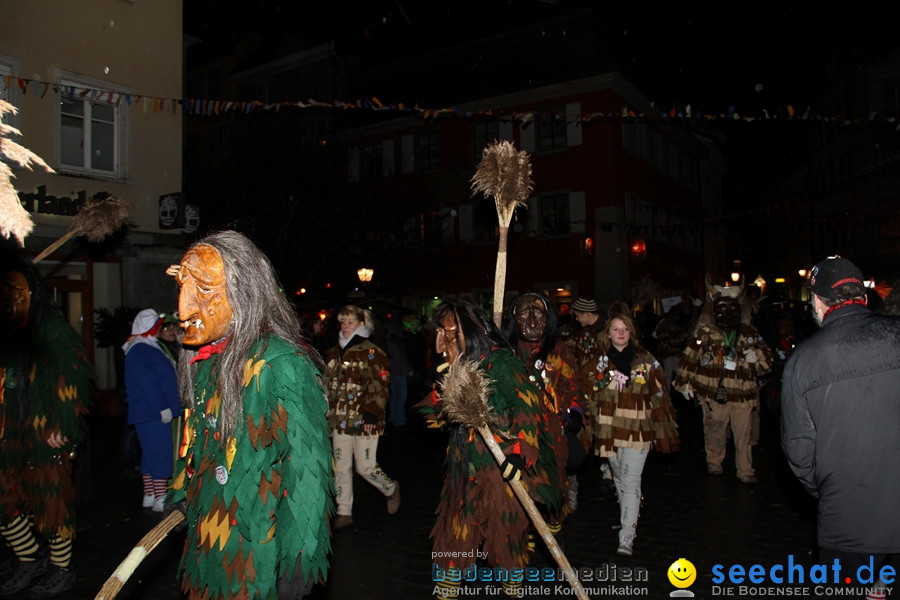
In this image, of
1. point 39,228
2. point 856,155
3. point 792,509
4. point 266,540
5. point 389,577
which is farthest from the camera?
point 856,155

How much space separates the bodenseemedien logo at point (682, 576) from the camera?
15.7 feet

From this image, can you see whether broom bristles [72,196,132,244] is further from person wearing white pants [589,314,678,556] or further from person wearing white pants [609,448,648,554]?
person wearing white pants [609,448,648,554]

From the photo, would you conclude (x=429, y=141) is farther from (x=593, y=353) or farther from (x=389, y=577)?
(x=389, y=577)

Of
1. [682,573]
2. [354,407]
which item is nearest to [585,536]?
[682,573]

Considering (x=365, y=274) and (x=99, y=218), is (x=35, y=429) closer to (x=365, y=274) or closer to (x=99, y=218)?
(x=99, y=218)

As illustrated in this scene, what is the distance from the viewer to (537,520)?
3.46 m

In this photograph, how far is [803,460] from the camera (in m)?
3.30

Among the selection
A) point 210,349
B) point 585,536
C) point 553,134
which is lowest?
point 585,536

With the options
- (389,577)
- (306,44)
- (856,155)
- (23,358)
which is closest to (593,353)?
(389,577)

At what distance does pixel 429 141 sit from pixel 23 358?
22446 mm

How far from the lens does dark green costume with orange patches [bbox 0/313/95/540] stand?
4758 millimetres

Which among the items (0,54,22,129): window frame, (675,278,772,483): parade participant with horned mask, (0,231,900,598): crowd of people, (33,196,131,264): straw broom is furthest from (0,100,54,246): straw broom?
(0,54,22,129): window frame

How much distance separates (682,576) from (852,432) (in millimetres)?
2331

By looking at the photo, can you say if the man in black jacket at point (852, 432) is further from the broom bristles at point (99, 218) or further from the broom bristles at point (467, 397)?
the broom bristles at point (99, 218)
